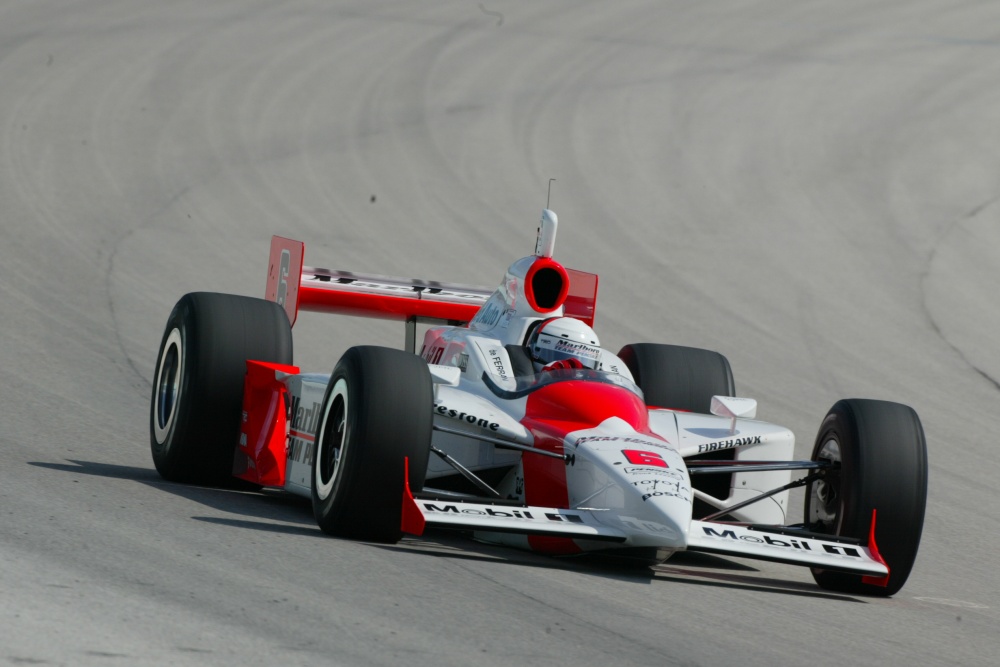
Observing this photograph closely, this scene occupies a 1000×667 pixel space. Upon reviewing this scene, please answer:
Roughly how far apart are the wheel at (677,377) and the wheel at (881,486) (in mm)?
1912

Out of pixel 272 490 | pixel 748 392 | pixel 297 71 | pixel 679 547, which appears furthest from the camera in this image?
pixel 297 71

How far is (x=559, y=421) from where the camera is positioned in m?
7.28

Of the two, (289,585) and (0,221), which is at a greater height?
(0,221)

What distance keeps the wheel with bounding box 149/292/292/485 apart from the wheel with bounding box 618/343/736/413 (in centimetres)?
208

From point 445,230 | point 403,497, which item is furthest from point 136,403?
point 445,230

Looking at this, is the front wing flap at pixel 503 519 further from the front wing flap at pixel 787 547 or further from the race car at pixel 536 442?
the front wing flap at pixel 787 547

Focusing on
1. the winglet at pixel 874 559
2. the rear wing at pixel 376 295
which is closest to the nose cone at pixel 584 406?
the winglet at pixel 874 559

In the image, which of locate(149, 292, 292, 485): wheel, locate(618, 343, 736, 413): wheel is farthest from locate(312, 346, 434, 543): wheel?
locate(618, 343, 736, 413): wheel

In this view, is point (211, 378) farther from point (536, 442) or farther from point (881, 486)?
point (881, 486)

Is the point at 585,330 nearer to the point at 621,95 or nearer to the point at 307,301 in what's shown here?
the point at 307,301

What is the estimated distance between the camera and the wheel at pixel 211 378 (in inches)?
328

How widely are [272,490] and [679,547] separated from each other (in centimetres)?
338

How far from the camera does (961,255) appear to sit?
1842 centimetres

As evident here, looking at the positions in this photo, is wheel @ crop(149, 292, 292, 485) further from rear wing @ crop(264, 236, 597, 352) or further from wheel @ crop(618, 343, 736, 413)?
wheel @ crop(618, 343, 736, 413)
